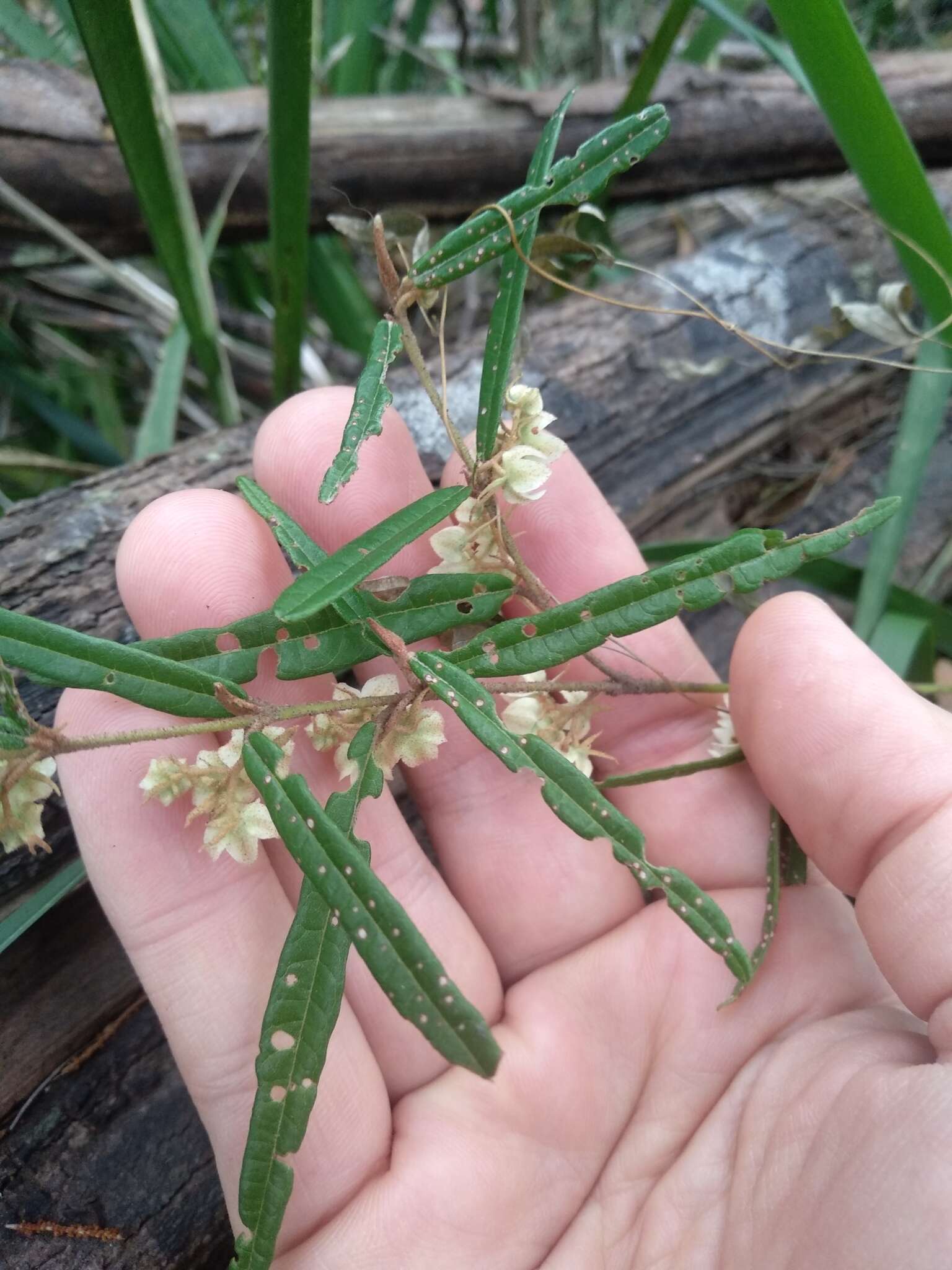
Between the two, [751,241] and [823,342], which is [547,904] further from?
[751,241]

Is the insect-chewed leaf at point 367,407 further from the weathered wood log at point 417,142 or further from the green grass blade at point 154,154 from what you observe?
the weathered wood log at point 417,142

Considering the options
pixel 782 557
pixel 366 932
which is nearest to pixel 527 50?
pixel 782 557

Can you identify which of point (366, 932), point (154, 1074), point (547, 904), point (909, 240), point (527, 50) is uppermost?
point (527, 50)

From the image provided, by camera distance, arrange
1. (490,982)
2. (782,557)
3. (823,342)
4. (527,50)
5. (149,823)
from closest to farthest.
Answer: (782,557) < (149,823) < (490,982) < (823,342) < (527,50)

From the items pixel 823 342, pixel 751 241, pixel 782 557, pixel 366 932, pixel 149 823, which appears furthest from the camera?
pixel 751 241

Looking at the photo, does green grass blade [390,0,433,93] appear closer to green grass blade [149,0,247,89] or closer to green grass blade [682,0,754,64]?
green grass blade [149,0,247,89]

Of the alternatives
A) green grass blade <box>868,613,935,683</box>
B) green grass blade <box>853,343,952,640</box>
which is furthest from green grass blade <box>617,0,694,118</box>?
green grass blade <box>868,613,935,683</box>

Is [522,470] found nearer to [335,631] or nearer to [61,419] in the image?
[335,631]

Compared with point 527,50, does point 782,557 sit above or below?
below
